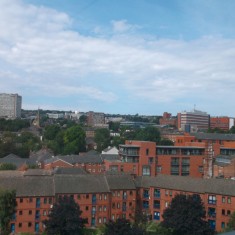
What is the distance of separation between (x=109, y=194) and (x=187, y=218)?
10.6 metres

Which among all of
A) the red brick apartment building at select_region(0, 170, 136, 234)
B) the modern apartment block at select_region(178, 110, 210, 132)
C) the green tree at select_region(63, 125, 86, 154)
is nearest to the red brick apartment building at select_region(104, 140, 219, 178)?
the red brick apartment building at select_region(0, 170, 136, 234)

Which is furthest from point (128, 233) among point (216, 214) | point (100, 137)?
point (100, 137)

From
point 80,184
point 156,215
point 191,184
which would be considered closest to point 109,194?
point 80,184

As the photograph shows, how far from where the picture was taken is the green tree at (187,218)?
34.3 meters

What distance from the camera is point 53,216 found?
34.3 meters

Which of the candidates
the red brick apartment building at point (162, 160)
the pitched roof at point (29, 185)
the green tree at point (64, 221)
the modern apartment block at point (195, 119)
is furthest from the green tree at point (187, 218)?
the modern apartment block at point (195, 119)

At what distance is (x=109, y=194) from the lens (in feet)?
140

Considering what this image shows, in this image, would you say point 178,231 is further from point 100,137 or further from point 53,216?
point 100,137

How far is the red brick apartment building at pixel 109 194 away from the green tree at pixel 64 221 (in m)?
5.52

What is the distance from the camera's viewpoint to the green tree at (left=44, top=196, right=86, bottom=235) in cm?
3391

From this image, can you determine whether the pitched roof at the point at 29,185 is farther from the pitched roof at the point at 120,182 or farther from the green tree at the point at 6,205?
the green tree at the point at 6,205

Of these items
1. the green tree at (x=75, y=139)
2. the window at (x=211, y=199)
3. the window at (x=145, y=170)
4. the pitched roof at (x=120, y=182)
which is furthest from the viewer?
the green tree at (x=75, y=139)

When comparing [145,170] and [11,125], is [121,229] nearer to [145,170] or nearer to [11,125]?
[145,170]

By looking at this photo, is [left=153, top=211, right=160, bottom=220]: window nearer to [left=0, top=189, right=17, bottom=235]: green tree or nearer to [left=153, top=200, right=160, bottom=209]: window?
[left=153, top=200, right=160, bottom=209]: window
